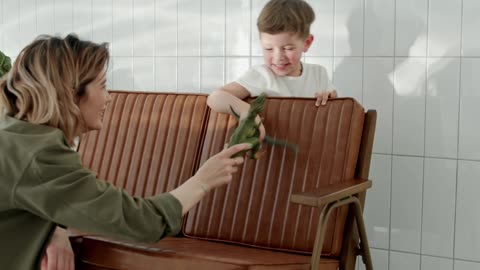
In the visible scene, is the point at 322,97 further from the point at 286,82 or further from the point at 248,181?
the point at 248,181

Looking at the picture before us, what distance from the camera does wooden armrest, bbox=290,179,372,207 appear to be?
2471 millimetres

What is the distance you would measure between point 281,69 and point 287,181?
0.52 meters

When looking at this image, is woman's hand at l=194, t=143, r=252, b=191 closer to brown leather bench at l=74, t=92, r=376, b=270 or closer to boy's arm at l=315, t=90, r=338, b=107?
brown leather bench at l=74, t=92, r=376, b=270

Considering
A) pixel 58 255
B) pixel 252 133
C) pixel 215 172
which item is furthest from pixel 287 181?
pixel 58 255

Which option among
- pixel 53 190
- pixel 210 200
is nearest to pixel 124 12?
pixel 210 200

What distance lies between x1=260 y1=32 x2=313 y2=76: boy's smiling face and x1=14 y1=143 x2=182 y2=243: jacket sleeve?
1.17m

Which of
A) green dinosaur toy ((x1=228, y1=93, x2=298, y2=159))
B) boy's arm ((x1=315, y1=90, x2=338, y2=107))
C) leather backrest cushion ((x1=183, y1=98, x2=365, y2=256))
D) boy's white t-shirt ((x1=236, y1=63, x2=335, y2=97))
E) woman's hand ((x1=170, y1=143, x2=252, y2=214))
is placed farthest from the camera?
boy's white t-shirt ((x1=236, y1=63, x2=335, y2=97))

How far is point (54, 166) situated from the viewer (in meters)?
2.09

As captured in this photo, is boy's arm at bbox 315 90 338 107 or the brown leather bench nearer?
the brown leather bench

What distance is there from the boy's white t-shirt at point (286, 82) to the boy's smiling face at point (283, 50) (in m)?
0.05

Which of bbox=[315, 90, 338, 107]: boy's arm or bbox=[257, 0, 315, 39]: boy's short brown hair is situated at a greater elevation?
bbox=[257, 0, 315, 39]: boy's short brown hair

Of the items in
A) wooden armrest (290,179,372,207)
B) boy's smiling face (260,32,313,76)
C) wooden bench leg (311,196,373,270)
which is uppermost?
boy's smiling face (260,32,313,76)

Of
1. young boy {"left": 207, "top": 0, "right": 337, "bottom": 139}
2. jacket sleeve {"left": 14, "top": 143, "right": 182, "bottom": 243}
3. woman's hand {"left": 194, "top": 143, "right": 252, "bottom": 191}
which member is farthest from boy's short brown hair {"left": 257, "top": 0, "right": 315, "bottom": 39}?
jacket sleeve {"left": 14, "top": 143, "right": 182, "bottom": 243}

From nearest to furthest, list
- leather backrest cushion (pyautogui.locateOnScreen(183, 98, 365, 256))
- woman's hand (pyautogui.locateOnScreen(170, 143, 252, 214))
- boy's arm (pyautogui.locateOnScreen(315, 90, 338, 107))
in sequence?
1. woman's hand (pyautogui.locateOnScreen(170, 143, 252, 214))
2. leather backrest cushion (pyautogui.locateOnScreen(183, 98, 365, 256))
3. boy's arm (pyautogui.locateOnScreen(315, 90, 338, 107))
